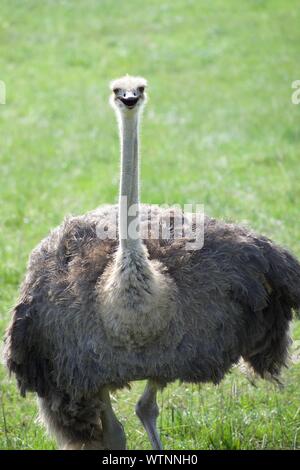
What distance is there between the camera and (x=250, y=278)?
18.6 ft

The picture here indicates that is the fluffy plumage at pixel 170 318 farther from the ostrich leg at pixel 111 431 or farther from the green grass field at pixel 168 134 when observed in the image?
the green grass field at pixel 168 134

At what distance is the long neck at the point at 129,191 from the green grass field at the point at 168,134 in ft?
4.39

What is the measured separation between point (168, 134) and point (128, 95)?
8.17m

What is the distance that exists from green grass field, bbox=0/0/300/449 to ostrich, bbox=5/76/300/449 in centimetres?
52

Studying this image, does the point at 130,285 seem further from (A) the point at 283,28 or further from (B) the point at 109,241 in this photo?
(A) the point at 283,28

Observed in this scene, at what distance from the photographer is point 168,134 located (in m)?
13.4

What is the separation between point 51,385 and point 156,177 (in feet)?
19.6

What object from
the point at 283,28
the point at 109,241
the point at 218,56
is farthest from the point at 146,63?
the point at 109,241

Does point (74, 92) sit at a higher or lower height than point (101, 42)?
lower

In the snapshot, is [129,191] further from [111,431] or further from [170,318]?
[111,431]

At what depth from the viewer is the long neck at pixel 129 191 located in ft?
17.4
